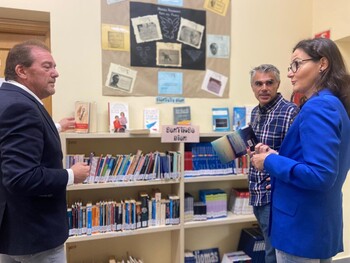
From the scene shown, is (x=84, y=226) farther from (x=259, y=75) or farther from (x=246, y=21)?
(x=246, y=21)

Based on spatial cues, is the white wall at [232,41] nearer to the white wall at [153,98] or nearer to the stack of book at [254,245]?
the white wall at [153,98]

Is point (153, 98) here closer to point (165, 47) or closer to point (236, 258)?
point (165, 47)

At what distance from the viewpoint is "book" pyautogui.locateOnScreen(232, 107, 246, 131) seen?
2.54 m

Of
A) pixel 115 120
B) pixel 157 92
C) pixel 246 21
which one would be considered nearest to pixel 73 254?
pixel 115 120

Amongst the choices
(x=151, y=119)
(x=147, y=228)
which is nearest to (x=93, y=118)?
(x=151, y=119)

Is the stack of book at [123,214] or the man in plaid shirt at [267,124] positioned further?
the stack of book at [123,214]

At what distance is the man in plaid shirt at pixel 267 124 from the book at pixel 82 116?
3.99ft

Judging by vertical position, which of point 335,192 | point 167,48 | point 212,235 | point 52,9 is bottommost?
point 212,235

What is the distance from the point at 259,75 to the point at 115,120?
112cm

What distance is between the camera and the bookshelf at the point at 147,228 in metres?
2.19

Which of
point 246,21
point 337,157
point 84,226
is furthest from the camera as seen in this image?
point 246,21

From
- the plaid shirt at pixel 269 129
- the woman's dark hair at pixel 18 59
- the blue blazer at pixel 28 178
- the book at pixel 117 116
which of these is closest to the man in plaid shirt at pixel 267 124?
the plaid shirt at pixel 269 129

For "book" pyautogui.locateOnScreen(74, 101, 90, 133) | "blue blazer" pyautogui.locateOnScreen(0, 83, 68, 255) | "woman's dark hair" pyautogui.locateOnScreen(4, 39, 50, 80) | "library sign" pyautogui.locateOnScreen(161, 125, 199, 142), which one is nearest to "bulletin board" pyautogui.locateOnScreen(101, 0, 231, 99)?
"book" pyautogui.locateOnScreen(74, 101, 90, 133)

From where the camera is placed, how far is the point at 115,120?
88.0 inches
